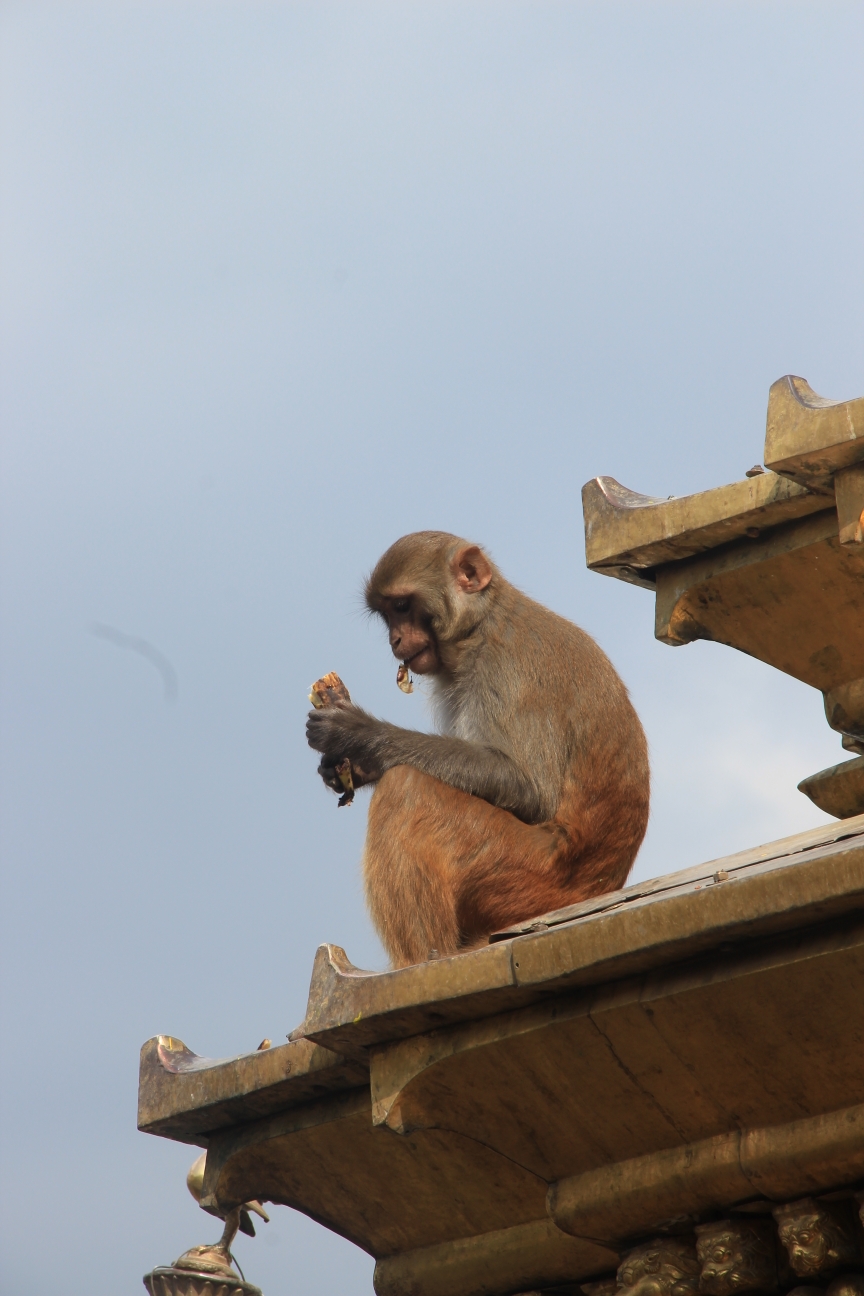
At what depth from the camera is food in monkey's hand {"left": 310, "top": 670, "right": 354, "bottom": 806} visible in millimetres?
6387

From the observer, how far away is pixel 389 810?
18.7ft

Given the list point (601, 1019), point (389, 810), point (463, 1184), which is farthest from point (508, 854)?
point (601, 1019)

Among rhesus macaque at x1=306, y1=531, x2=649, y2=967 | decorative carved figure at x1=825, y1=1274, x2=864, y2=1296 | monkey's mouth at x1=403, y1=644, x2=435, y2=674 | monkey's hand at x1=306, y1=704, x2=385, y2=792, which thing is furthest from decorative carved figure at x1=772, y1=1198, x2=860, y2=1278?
monkey's mouth at x1=403, y1=644, x2=435, y2=674

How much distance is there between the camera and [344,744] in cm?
636

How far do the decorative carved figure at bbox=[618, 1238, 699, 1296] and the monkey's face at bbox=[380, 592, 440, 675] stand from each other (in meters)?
2.74

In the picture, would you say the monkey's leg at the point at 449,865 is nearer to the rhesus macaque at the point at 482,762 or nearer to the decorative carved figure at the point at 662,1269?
the rhesus macaque at the point at 482,762

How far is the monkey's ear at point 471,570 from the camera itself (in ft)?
22.2

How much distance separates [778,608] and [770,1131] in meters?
1.71

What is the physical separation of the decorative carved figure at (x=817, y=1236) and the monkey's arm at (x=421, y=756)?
78.6 inches

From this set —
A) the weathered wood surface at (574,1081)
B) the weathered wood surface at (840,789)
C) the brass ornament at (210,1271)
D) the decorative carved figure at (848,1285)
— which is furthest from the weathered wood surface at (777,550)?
the brass ornament at (210,1271)

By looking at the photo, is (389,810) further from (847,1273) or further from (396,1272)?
(847,1273)

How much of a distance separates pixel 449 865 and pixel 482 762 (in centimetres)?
55

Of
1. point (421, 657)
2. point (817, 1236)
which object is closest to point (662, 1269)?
point (817, 1236)

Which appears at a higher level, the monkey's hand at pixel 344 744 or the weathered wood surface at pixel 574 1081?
the monkey's hand at pixel 344 744
